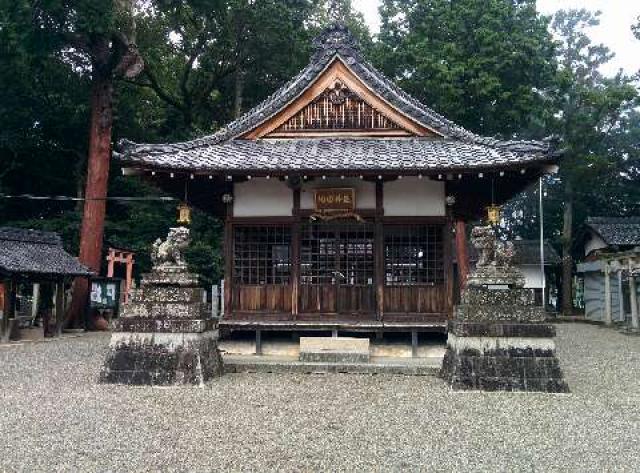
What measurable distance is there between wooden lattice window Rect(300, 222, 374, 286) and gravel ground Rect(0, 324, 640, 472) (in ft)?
8.57

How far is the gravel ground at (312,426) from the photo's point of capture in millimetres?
5895

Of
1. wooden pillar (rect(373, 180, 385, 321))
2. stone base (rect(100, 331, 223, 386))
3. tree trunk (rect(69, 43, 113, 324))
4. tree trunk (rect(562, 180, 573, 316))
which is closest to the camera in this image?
stone base (rect(100, 331, 223, 386))

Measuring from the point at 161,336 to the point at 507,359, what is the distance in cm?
→ 634

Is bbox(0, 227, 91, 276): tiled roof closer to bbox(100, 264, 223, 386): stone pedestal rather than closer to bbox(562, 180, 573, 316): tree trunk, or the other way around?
bbox(100, 264, 223, 386): stone pedestal

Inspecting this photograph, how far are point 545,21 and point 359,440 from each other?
29.3m

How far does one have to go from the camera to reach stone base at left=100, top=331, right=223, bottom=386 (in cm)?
1027

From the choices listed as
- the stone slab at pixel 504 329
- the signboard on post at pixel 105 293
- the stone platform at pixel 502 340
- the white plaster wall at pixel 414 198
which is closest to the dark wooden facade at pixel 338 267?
the white plaster wall at pixel 414 198

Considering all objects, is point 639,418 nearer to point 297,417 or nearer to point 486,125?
point 297,417

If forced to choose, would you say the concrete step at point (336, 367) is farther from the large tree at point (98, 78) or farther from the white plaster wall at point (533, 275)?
the white plaster wall at point (533, 275)

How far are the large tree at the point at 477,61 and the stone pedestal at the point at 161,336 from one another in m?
21.0

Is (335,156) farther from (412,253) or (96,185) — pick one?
(96,185)

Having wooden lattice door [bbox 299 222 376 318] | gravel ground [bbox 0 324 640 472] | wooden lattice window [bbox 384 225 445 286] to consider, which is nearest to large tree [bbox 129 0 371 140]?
wooden lattice door [bbox 299 222 376 318]

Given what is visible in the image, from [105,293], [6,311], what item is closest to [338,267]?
[6,311]

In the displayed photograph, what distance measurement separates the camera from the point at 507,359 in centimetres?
1010
